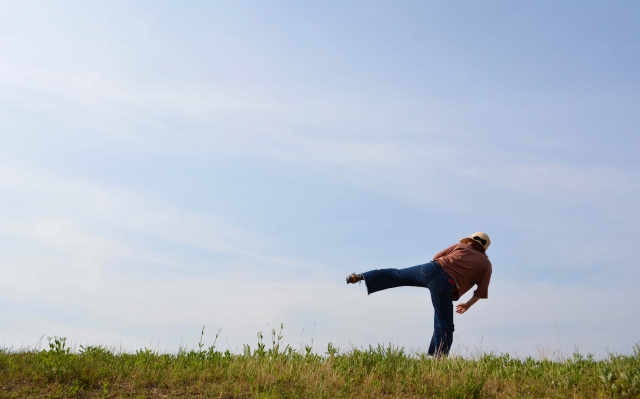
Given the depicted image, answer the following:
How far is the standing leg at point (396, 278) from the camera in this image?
970 centimetres

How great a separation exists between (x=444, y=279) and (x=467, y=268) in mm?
440

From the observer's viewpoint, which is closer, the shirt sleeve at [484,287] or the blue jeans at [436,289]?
the blue jeans at [436,289]

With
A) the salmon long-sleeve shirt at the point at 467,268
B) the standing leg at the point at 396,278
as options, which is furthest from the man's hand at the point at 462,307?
the standing leg at the point at 396,278

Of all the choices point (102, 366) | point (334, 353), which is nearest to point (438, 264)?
point (334, 353)

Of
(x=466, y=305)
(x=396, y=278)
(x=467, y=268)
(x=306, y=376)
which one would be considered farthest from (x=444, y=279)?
(x=306, y=376)

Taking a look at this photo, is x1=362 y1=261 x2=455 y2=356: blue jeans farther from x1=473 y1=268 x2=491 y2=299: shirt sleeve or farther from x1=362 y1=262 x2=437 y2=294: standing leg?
x1=473 y1=268 x2=491 y2=299: shirt sleeve

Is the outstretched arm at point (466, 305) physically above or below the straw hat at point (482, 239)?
below

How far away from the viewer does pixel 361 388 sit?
23.4 ft

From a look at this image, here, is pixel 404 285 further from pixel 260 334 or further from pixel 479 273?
pixel 260 334

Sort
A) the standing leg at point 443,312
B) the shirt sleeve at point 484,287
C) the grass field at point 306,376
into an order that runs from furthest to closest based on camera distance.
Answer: the shirt sleeve at point 484,287 < the standing leg at point 443,312 < the grass field at point 306,376

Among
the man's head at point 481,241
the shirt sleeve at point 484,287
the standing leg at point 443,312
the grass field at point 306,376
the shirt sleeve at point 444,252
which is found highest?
the man's head at point 481,241

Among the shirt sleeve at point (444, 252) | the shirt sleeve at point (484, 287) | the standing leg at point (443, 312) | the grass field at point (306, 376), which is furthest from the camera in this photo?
the shirt sleeve at point (444, 252)

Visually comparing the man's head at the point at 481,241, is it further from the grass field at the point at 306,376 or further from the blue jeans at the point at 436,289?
the grass field at the point at 306,376

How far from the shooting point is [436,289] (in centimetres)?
954
